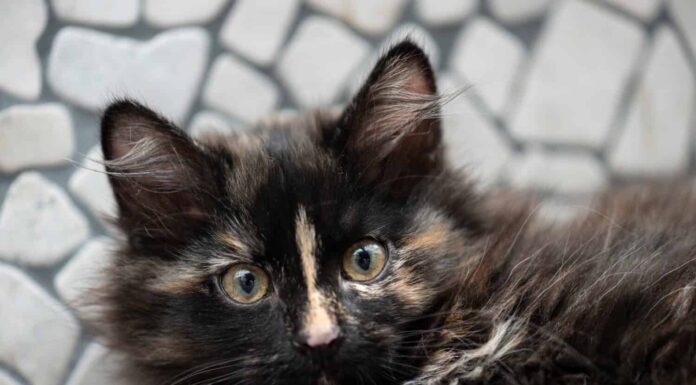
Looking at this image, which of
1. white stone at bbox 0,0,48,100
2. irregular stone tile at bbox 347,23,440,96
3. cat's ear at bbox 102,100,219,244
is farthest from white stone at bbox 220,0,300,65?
cat's ear at bbox 102,100,219,244

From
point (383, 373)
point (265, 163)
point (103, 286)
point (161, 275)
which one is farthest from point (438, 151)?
point (103, 286)

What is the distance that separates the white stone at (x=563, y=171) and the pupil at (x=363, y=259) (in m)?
1.13

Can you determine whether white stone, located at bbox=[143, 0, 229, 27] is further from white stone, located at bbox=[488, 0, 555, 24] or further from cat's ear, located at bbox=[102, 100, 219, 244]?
white stone, located at bbox=[488, 0, 555, 24]

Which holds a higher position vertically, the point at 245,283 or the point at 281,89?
the point at 281,89

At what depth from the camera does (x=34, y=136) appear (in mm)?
2139

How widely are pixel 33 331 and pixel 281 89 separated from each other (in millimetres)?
997

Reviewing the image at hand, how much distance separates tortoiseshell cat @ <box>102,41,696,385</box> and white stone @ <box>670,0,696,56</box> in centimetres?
111

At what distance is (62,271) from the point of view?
2.18 metres

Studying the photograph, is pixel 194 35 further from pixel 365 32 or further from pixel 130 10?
pixel 365 32

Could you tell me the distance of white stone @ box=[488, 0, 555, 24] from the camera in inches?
101

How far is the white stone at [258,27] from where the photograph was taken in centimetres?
236

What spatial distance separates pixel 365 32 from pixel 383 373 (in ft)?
4.15

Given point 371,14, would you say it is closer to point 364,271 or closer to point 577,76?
point 577,76

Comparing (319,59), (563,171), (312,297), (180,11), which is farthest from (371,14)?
A: (312,297)
